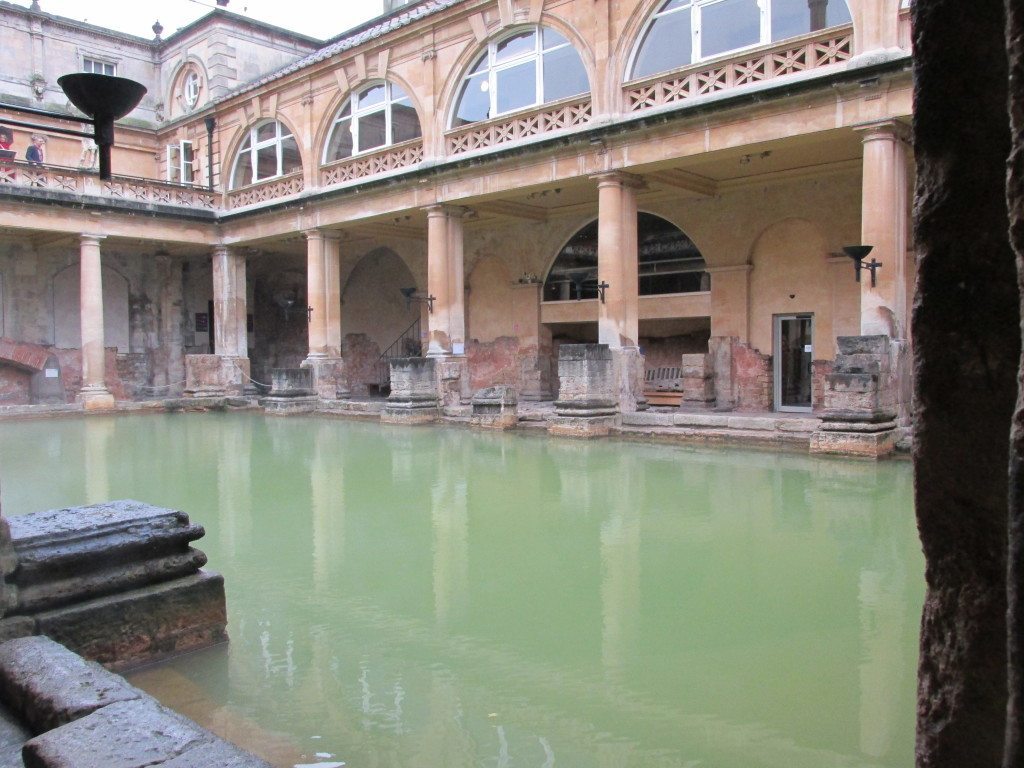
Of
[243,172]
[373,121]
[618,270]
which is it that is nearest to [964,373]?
[618,270]

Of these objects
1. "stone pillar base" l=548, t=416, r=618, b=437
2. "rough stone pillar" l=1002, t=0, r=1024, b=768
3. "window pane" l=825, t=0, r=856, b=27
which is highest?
"window pane" l=825, t=0, r=856, b=27

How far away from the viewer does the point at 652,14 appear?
46.3 feet

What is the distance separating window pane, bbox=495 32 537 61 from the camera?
16109 mm

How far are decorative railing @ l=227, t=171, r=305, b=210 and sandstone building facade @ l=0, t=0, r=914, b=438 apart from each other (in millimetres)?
65

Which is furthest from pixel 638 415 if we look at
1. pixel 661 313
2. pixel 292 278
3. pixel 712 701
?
pixel 292 278

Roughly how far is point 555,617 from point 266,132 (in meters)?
20.9

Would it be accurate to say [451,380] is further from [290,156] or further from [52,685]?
[52,685]

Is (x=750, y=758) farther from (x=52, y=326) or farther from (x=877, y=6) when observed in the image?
(x=52, y=326)

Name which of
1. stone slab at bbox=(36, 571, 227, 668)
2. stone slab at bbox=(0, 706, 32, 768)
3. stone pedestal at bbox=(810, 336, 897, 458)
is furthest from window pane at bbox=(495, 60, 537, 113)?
stone slab at bbox=(0, 706, 32, 768)

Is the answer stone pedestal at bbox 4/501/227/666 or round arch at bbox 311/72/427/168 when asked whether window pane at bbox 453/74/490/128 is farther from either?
stone pedestal at bbox 4/501/227/666

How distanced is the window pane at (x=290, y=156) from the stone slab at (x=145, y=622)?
64.3 ft

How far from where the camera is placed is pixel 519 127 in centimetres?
1590

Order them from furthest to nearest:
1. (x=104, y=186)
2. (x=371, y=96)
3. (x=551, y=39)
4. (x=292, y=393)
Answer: (x=104, y=186)
(x=292, y=393)
(x=371, y=96)
(x=551, y=39)

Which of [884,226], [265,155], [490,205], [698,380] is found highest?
[265,155]
